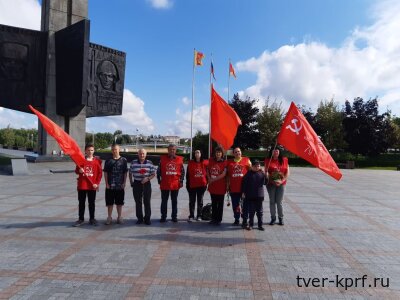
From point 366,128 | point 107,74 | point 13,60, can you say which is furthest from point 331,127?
point 13,60

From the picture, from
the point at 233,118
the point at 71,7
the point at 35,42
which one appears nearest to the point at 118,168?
the point at 233,118

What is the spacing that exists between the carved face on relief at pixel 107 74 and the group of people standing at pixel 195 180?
15740mm

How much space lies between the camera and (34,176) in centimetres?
1659

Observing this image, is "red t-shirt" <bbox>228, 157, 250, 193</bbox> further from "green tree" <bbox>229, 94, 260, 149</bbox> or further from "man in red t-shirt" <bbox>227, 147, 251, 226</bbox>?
"green tree" <bbox>229, 94, 260, 149</bbox>

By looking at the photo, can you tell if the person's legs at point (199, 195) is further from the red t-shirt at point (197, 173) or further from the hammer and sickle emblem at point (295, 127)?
the hammer and sickle emblem at point (295, 127)

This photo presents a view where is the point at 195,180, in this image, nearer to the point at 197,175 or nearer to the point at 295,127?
the point at 197,175

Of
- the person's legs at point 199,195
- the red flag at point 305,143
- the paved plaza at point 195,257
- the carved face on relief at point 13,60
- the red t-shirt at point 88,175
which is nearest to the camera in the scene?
the paved plaza at point 195,257

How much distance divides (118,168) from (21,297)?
3464 mm

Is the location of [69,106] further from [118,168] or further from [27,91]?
[118,168]

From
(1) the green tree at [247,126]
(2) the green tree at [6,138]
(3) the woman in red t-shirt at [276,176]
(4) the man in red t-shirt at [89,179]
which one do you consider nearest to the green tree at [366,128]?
(1) the green tree at [247,126]

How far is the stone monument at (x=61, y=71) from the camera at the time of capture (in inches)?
755

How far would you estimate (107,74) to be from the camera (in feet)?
72.3

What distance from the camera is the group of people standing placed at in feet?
23.0

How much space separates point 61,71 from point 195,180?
52.8 ft
